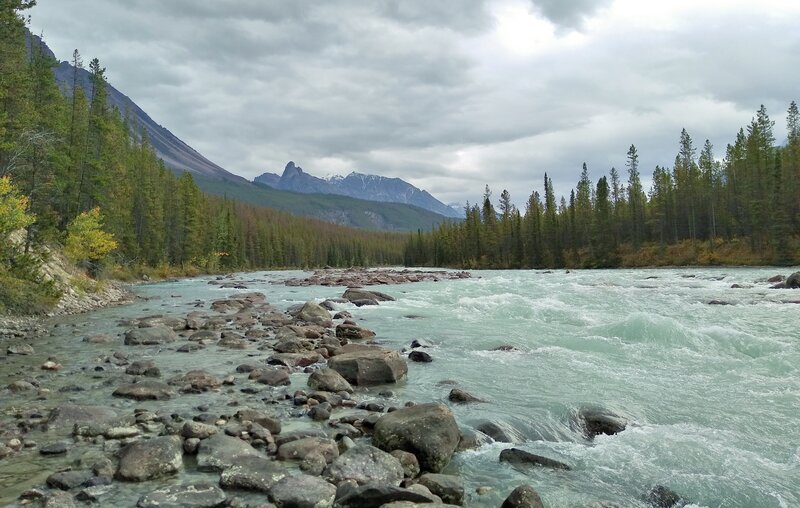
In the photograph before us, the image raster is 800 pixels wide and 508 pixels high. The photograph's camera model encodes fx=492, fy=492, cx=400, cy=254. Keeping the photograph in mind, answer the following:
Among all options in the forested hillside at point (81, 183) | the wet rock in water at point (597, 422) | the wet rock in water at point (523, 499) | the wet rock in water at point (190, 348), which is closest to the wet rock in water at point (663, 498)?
the wet rock in water at point (523, 499)

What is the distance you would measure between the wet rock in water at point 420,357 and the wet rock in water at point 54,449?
8795 millimetres

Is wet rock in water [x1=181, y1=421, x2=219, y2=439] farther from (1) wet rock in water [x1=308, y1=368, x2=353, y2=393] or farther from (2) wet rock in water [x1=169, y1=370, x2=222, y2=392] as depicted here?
(1) wet rock in water [x1=308, y1=368, x2=353, y2=393]

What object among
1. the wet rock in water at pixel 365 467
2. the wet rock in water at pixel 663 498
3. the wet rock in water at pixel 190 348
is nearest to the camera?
the wet rock in water at pixel 663 498

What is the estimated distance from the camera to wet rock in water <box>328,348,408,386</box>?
1168 cm

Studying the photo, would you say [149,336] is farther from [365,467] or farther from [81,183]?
[81,183]

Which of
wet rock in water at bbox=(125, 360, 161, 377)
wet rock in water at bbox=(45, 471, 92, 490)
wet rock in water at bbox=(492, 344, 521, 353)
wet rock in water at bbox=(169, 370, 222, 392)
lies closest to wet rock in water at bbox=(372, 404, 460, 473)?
wet rock in water at bbox=(45, 471, 92, 490)

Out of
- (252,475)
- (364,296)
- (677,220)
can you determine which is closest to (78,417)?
(252,475)

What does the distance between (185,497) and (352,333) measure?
40.0 ft

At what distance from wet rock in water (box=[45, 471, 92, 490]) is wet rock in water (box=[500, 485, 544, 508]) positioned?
5122 millimetres

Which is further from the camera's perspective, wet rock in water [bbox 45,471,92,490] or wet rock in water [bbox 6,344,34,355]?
wet rock in water [bbox 6,344,34,355]

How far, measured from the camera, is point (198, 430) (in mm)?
7719

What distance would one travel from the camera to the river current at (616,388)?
675 cm

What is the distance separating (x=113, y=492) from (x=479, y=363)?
9556mm

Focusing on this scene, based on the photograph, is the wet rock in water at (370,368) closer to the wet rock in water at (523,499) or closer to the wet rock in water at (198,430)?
the wet rock in water at (198,430)
